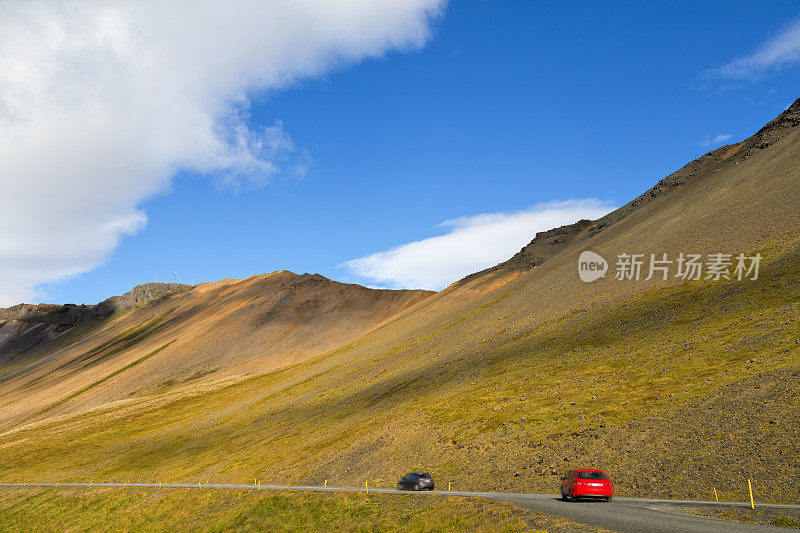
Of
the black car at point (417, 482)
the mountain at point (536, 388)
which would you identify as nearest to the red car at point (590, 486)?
the mountain at point (536, 388)

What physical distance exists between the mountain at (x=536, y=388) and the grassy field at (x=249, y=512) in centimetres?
797

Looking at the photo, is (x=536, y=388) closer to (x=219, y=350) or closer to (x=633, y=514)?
(x=633, y=514)

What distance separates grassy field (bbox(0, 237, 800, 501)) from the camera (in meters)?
37.5

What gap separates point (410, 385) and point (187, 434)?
42.3 metres

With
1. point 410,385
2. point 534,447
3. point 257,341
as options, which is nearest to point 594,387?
point 534,447

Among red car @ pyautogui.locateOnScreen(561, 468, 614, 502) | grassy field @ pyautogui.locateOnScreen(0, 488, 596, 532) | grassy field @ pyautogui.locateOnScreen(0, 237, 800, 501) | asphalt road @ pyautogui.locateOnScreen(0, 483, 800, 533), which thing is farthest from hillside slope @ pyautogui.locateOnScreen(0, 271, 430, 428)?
red car @ pyautogui.locateOnScreen(561, 468, 614, 502)

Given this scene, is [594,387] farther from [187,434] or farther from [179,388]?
[179,388]

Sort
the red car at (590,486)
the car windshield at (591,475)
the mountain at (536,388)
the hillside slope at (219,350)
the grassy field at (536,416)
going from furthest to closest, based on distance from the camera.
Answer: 1. the hillside slope at (219,350)
2. the mountain at (536,388)
3. the grassy field at (536,416)
4. the car windshield at (591,475)
5. the red car at (590,486)

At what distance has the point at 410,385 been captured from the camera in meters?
80.4

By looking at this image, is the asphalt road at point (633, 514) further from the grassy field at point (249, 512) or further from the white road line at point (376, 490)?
the grassy field at point (249, 512)

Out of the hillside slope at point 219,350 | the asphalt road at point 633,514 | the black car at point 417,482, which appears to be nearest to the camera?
the asphalt road at point 633,514

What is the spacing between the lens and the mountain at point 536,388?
4034 centimetres

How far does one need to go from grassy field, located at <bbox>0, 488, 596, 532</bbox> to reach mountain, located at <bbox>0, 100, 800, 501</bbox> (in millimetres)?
7972

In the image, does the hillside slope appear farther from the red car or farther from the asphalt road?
the red car
